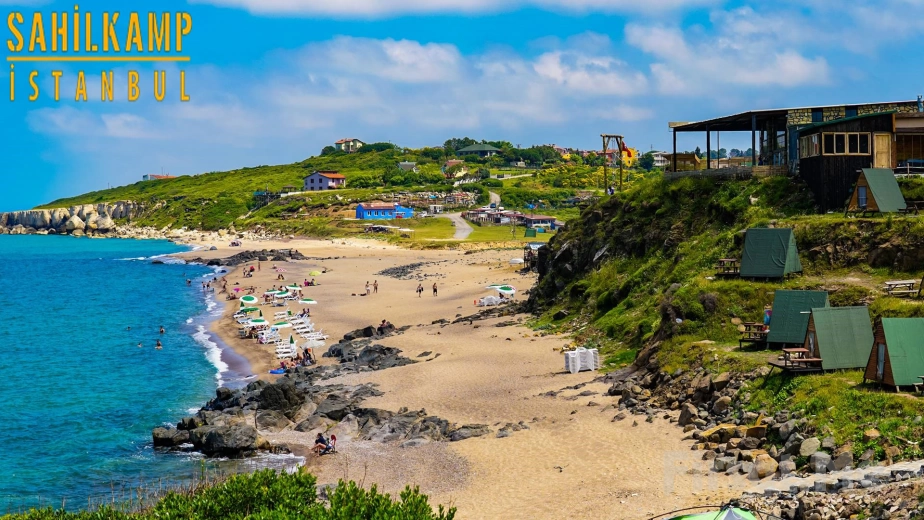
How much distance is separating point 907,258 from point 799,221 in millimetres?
5259

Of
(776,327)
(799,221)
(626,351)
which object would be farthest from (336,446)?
(799,221)

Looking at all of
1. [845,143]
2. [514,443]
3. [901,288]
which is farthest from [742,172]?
[514,443]

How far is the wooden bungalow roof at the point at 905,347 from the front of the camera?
2266cm

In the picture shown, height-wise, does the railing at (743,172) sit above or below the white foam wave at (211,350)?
above

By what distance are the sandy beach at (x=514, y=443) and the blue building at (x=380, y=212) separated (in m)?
83.7

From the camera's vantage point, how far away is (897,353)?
2291 cm

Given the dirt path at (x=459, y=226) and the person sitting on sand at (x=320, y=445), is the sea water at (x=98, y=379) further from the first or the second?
the dirt path at (x=459, y=226)

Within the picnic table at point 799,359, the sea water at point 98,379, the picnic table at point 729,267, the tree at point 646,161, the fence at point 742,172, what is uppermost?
the tree at point 646,161

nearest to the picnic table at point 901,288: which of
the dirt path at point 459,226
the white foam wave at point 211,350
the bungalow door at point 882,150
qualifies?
the bungalow door at point 882,150

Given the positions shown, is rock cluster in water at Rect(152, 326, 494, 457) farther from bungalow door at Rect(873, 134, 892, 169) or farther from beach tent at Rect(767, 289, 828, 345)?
bungalow door at Rect(873, 134, 892, 169)

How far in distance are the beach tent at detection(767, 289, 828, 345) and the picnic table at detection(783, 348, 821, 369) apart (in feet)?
7.23

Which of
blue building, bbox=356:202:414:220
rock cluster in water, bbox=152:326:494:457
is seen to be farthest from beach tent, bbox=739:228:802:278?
blue building, bbox=356:202:414:220

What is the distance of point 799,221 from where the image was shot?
3581cm

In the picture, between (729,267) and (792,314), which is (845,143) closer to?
(729,267)
